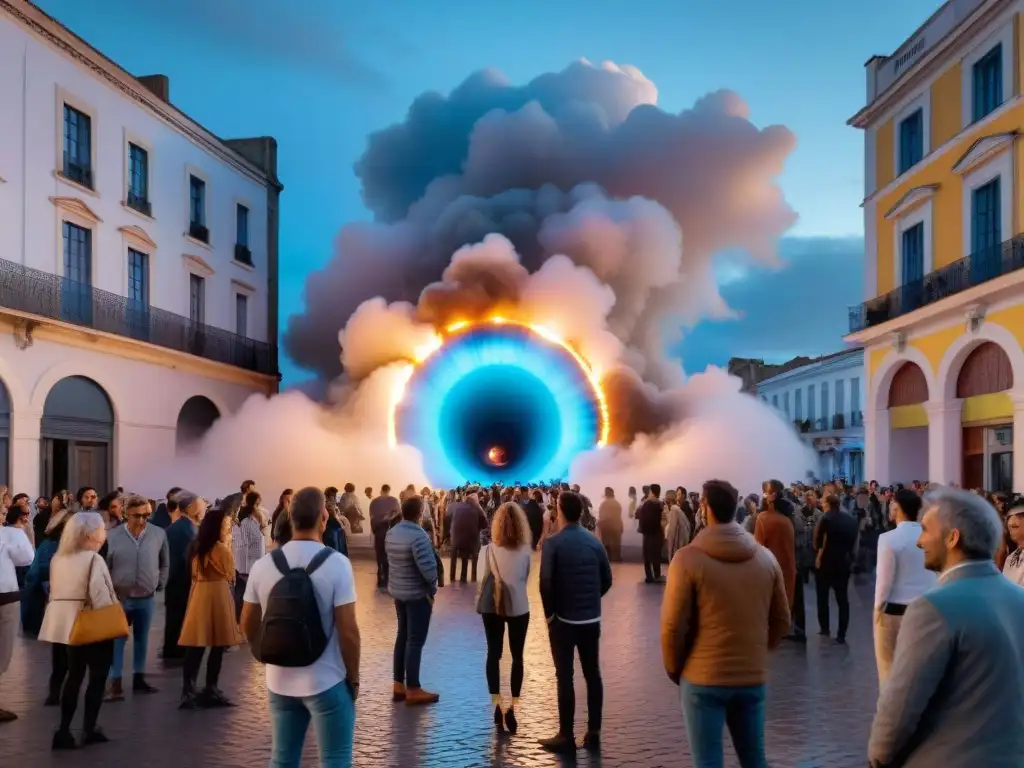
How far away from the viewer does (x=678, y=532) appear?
14.5 m

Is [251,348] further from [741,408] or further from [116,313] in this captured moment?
[741,408]

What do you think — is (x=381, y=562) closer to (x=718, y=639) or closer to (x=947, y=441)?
(x=718, y=639)

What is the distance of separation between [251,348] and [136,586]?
21821 millimetres

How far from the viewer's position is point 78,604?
6.02m

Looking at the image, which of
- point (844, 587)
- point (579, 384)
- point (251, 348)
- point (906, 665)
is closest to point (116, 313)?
point (251, 348)

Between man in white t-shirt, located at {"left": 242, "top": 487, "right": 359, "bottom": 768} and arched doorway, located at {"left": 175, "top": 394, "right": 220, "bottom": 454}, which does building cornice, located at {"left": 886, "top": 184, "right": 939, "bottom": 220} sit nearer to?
arched doorway, located at {"left": 175, "top": 394, "right": 220, "bottom": 454}

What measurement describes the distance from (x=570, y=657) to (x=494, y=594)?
837 mm

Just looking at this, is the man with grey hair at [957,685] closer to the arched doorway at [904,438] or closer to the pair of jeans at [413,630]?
the pair of jeans at [413,630]

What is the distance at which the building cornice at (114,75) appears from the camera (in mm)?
18469

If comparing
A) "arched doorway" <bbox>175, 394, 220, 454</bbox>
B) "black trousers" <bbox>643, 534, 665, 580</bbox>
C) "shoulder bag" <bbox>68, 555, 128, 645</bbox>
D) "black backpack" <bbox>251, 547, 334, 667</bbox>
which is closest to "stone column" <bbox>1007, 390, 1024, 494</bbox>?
"black trousers" <bbox>643, 534, 665, 580</bbox>

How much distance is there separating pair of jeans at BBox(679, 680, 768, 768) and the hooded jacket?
46 millimetres

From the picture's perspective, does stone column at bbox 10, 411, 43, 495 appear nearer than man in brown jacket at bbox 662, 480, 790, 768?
No

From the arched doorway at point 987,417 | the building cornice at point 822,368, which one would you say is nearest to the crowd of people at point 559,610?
the arched doorway at point 987,417

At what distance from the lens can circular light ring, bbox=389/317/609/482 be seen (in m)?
26.3
